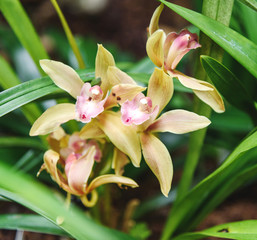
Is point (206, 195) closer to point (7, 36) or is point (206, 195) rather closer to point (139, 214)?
point (139, 214)

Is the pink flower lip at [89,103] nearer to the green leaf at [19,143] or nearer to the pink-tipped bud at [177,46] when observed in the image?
the pink-tipped bud at [177,46]

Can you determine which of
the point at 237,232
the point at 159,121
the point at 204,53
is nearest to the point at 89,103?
the point at 159,121

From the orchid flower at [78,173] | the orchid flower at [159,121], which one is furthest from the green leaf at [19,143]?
the orchid flower at [159,121]

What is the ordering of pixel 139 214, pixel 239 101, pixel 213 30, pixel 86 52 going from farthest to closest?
1. pixel 86 52
2. pixel 139 214
3. pixel 239 101
4. pixel 213 30

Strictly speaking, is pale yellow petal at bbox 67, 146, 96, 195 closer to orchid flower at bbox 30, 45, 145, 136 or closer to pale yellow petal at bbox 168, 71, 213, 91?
orchid flower at bbox 30, 45, 145, 136

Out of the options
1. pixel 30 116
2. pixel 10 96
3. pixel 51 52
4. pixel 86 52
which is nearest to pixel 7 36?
pixel 86 52

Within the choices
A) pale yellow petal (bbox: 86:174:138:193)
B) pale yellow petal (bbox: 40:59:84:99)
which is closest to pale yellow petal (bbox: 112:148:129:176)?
pale yellow petal (bbox: 86:174:138:193)
